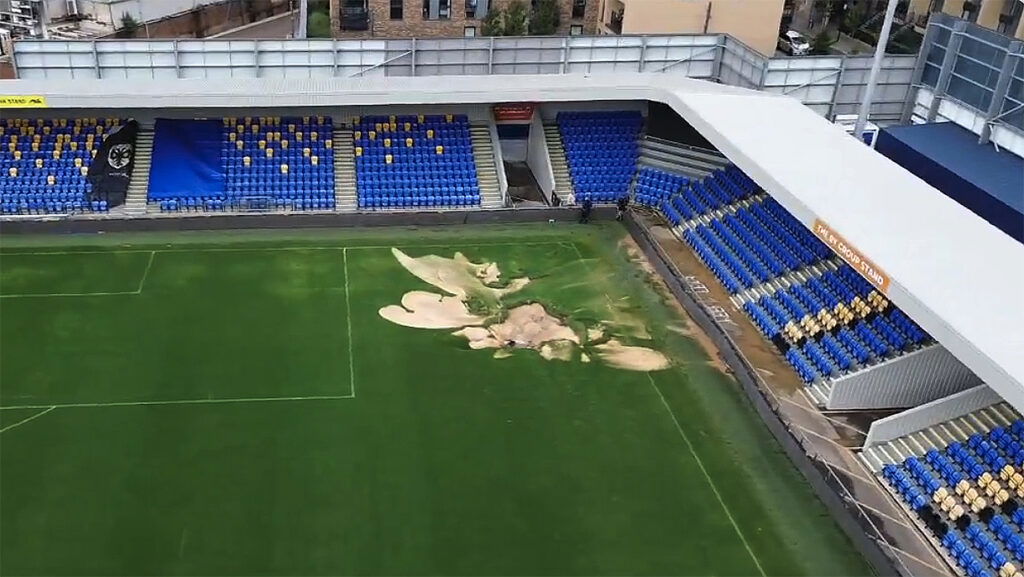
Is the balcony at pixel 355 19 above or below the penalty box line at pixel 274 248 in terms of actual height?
above

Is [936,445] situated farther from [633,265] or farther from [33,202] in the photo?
[33,202]

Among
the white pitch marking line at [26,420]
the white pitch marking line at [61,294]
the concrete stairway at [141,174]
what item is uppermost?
the concrete stairway at [141,174]

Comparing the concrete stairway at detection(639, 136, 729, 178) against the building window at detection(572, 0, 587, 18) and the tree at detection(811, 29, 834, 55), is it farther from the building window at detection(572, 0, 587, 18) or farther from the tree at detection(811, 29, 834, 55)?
the tree at detection(811, 29, 834, 55)

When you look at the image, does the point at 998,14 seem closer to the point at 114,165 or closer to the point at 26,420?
the point at 114,165

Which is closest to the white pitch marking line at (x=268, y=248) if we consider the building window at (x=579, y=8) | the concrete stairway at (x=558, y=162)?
the concrete stairway at (x=558, y=162)

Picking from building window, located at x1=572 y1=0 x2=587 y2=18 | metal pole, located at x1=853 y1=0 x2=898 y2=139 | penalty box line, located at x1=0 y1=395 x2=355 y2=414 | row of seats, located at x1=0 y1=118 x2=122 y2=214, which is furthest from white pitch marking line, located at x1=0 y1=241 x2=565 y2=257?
building window, located at x1=572 y1=0 x2=587 y2=18

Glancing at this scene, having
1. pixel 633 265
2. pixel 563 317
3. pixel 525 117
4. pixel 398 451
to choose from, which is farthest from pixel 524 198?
pixel 398 451

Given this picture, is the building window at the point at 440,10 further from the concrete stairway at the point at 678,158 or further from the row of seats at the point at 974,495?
the row of seats at the point at 974,495
